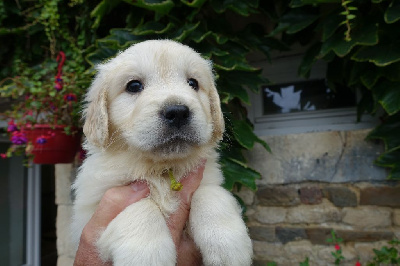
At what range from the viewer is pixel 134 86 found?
1.79 metres

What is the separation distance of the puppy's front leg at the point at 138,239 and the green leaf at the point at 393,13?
6.93ft

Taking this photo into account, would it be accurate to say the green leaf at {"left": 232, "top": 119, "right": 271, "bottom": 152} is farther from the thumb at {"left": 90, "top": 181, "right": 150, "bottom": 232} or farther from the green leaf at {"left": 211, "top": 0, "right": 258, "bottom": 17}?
the thumb at {"left": 90, "top": 181, "right": 150, "bottom": 232}

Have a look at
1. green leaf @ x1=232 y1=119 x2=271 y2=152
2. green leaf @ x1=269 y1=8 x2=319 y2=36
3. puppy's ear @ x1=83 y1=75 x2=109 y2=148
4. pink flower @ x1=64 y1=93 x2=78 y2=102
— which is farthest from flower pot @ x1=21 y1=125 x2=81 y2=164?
green leaf @ x1=269 y1=8 x2=319 y2=36

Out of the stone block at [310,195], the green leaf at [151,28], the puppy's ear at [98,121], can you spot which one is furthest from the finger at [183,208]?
the stone block at [310,195]

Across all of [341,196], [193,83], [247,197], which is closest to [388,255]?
[341,196]

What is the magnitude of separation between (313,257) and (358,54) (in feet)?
6.37

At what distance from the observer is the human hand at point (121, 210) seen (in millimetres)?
1624

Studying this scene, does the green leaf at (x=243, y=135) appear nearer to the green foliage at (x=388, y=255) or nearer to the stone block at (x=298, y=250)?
the stone block at (x=298, y=250)

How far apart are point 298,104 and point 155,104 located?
240 centimetres

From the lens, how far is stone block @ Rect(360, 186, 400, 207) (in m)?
2.79

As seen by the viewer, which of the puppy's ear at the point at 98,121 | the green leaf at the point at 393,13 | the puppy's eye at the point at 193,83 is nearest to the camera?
the puppy's ear at the point at 98,121

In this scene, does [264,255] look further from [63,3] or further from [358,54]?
[63,3]

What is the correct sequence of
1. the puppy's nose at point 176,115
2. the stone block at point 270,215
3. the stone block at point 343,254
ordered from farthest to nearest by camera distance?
the stone block at point 270,215, the stone block at point 343,254, the puppy's nose at point 176,115

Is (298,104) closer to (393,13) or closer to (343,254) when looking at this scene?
(393,13)
